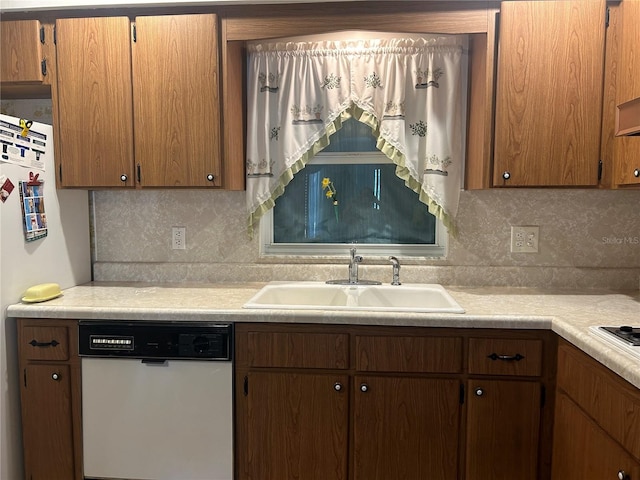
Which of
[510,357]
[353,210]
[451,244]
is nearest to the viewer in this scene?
[510,357]

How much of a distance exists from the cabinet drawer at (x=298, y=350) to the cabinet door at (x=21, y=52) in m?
1.55

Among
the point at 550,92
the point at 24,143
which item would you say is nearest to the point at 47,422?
the point at 24,143

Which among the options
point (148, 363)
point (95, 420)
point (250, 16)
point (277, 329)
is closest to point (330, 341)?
point (277, 329)

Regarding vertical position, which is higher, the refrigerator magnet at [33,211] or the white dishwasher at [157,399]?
the refrigerator magnet at [33,211]

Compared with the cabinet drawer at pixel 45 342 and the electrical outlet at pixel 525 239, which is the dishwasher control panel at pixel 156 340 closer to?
the cabinet drawer at pixel 45 342

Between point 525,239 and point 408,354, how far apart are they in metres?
0.98

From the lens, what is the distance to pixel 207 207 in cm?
231

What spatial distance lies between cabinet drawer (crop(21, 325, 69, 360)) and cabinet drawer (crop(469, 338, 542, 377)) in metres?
1.59

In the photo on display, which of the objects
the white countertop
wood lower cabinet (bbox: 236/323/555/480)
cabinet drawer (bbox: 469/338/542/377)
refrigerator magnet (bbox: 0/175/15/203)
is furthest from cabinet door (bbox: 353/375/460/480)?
refrigerator magnet (bbox: 0/175/15/203)

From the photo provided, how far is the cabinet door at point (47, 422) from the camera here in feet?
5.78

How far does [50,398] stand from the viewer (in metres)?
1.76

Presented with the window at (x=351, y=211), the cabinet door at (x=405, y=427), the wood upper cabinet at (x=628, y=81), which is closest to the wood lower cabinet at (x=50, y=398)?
the window at (x=351, y=211)

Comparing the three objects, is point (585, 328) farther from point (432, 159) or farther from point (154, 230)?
point (154, 230)

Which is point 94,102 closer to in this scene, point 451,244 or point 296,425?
point 296,425
